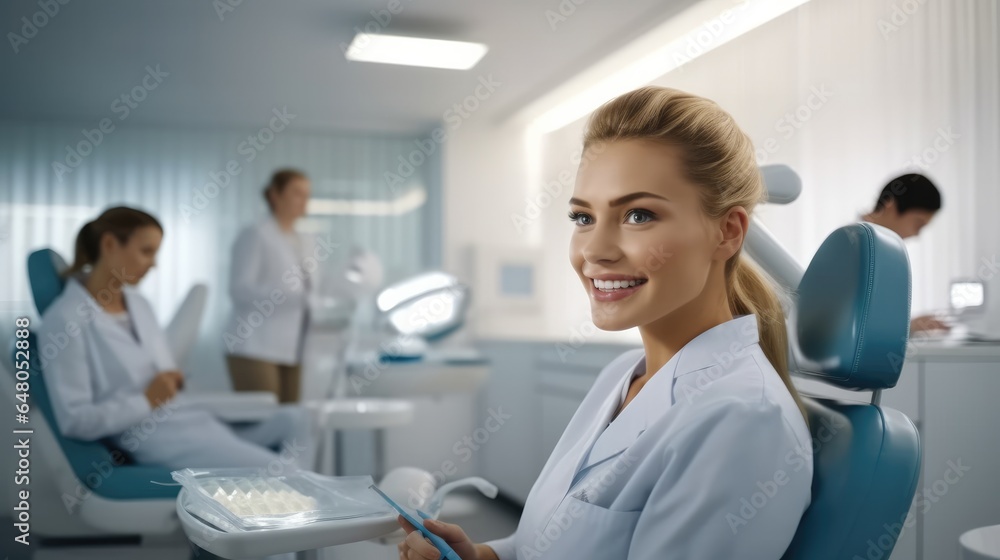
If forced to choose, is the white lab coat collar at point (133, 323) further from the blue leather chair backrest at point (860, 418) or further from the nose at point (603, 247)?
the blue leather chair backrest at point (860, 418)

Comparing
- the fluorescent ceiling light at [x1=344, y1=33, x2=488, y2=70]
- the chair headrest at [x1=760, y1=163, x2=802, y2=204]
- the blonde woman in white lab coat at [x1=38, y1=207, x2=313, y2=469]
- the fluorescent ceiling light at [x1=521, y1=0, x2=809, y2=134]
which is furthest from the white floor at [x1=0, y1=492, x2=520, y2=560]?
the fluorescent ceiling light at [x1=344, y1=33, x2=488, y2=70]

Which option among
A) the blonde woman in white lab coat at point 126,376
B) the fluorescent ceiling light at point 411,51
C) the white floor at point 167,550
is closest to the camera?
the white floor at point 167,550

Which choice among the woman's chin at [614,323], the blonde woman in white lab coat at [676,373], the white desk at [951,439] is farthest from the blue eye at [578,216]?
the white desk at [951,439]

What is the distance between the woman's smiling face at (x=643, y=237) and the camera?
0.85 meters

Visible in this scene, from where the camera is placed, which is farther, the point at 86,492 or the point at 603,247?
the point at 86,492

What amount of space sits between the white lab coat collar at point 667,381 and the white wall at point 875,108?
Result: 3.38 feet

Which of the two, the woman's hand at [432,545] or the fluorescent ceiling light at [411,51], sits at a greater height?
the fluorescent ceiling light at [411,51]

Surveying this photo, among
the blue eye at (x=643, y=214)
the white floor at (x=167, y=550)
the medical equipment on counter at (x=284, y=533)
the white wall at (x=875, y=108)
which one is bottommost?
the white floor at (x=167, y=550)

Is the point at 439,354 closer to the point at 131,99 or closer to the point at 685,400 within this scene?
the point at 685,400

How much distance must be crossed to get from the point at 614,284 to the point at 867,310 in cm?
28

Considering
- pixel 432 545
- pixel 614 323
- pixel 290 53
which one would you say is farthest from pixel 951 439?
pixel 290 53

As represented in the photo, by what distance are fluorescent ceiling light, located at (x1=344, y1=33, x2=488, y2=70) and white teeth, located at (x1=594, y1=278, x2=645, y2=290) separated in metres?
1.80

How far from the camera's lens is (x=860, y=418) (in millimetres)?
792

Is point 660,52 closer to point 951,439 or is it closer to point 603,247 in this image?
point 951,439
